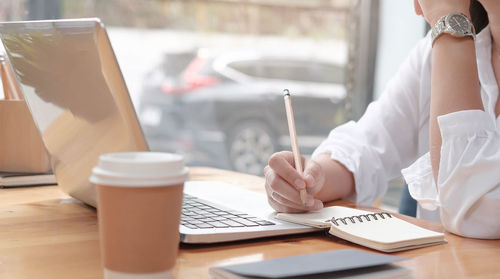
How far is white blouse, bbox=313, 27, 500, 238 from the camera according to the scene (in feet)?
2.92

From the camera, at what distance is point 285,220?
0.84 m

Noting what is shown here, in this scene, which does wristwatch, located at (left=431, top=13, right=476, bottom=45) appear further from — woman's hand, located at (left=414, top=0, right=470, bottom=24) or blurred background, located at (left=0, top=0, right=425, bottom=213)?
blurred background, located at (left=0, top=0, right=425, bottom=213)

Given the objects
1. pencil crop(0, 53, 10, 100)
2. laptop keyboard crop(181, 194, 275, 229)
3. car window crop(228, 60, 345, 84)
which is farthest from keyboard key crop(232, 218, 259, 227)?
car window crop(228, 60, 345, 84)

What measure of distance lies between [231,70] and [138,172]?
3.44m

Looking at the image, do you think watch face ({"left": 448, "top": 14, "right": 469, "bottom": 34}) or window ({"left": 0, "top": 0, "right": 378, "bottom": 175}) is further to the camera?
window ({"left": 0, "top": 0, "right": 378, "bottom": 175})

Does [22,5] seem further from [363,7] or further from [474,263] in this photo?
[474,263]

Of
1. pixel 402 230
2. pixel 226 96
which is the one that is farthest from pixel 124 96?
pixel 226 96

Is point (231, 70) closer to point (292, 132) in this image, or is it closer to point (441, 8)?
point (441, 8)

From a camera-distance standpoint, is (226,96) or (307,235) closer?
(307,235)

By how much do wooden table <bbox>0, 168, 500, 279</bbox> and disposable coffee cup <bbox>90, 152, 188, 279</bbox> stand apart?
11cm

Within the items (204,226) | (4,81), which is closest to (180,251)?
(204,226)

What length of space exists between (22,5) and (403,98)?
6.29 ft

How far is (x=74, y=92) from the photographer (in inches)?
29.9

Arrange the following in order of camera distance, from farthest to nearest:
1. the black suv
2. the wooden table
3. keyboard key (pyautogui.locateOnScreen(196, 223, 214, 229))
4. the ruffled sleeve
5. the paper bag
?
the black suv
the paper bag
the ruffled sleeve
keyboard key (pyautogui.locateOnScreen(196, 223, 214, 229))
the wooden table
